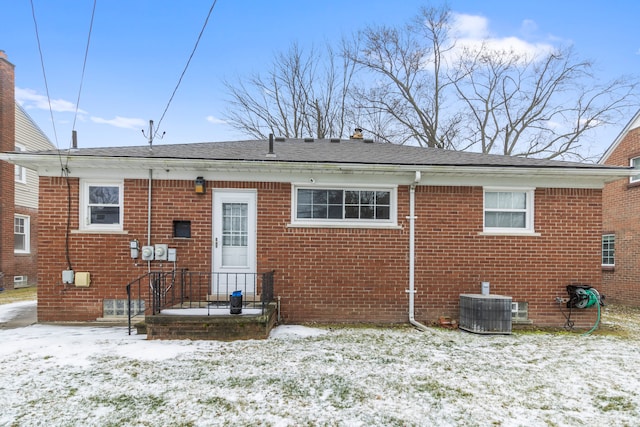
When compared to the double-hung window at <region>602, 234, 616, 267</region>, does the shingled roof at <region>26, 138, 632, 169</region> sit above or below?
above

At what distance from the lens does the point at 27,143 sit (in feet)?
49.5

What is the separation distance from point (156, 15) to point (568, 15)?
39.1 ft

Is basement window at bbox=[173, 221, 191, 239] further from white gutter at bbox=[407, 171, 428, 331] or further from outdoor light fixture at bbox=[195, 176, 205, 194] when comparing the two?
white gutter at bbox=[407, 171, 428, 331]

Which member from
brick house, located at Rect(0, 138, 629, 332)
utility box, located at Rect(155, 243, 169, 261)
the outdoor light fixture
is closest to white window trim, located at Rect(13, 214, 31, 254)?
brick house, located at Rect(0, 138, 629, 332)

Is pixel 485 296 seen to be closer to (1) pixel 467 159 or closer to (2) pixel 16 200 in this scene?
(1) pixel 467 159

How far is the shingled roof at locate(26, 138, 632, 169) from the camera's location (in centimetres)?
621

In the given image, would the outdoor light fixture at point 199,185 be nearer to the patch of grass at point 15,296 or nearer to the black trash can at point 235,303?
the black trash can at point 235,303

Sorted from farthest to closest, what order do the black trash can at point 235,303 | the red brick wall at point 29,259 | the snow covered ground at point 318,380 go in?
1. the red brick wall at point 29,259
2. the black trash can at point 235,303
3. the snow covered ground at point 318,380

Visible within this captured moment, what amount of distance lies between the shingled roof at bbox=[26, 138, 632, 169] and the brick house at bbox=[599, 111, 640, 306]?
5.69 m

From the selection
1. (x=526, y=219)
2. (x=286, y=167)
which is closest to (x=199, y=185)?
(x=286, y=167)

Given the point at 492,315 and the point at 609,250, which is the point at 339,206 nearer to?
the point at 492,315

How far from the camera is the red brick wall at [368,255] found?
623 cm

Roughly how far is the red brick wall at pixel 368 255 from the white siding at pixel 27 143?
38.8 ft

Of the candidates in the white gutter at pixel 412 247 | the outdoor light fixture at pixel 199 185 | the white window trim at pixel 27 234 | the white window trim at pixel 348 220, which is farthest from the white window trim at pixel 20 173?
the white gutter at pixel 412 247
